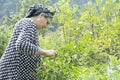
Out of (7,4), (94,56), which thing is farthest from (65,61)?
(7,4)

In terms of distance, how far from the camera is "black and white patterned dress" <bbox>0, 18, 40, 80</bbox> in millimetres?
2825

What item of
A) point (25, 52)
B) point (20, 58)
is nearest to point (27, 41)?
point (25, 52)

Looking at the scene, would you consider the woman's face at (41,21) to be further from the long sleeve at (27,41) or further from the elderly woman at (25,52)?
the long sleeve at (27,41)

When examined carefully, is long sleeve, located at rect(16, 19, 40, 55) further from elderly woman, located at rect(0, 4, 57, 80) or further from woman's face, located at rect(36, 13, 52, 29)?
woman's face, located at rect(36, 13, 52, 29)

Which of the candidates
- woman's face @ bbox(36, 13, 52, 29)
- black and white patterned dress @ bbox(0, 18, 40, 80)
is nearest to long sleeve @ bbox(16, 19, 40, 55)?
black and white patterned dress @ bbox(0, 18, 40, 80)

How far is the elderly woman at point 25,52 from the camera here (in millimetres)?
2805

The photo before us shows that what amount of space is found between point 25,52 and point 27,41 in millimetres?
102

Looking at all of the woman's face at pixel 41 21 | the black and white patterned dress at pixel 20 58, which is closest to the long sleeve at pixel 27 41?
the black and white patterned dress at pixel 20 58

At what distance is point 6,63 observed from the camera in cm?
294

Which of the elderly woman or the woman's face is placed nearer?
the elderly woman

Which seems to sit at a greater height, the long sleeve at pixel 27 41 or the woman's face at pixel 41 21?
the woman's face at pixel 41 21

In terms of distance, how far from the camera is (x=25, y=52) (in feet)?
9.13

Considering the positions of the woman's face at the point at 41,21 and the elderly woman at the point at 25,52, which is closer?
the elderly woman at the point at 25,52

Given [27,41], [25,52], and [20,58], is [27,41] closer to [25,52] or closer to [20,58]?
[25,52]
